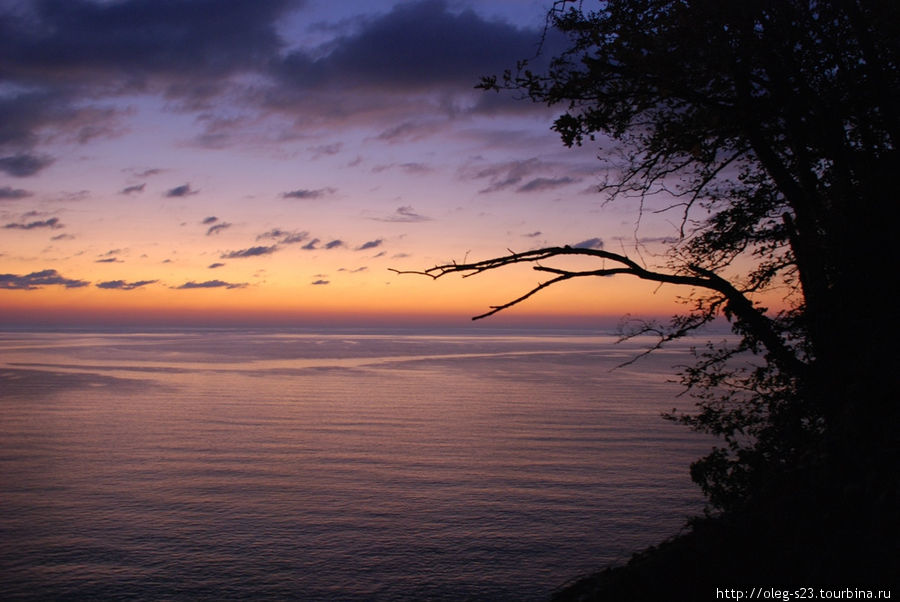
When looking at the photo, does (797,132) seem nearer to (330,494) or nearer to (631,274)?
(631,274)

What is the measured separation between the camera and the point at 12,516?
26.7 meters

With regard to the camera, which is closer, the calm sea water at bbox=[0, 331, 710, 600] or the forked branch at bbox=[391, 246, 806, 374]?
the forked branch at bbox=[391, 246, 806, 374]

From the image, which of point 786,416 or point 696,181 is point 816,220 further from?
point 786,416

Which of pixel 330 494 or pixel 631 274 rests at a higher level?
pixel 631 274

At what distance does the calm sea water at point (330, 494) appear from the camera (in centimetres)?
2094

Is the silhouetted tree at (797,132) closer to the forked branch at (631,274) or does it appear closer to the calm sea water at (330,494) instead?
the forked branch at (631,274)

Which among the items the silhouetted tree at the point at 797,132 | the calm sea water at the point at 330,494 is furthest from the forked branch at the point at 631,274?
the calm sea water at the point at 330,494

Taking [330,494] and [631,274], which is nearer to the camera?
[631,274]

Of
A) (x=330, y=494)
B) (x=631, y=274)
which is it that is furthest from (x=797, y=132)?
(x=330, y=494)

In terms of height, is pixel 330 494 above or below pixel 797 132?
below

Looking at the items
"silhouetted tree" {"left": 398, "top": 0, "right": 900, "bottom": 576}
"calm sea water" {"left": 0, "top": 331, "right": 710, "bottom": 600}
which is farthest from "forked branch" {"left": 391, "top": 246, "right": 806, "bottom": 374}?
"calm sea water" {"left": 0, "top": 331, "right": 710, "bottom": 600}

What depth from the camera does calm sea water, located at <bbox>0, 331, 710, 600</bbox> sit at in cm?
2094

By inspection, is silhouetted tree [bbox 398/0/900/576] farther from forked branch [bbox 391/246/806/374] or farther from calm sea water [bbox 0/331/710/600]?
calm sea water [bbox 0/331/710/600]

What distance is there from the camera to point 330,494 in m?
29.9
